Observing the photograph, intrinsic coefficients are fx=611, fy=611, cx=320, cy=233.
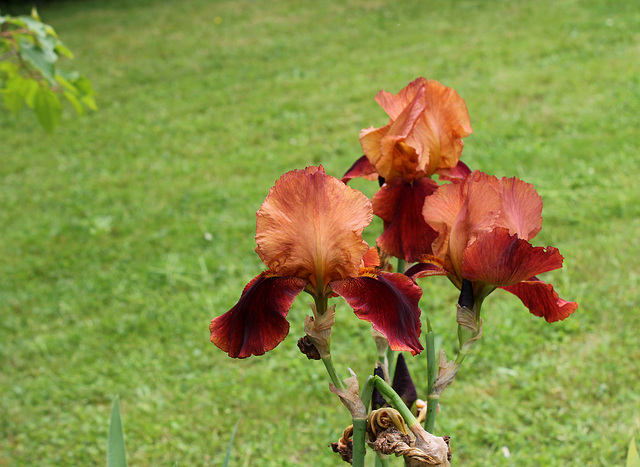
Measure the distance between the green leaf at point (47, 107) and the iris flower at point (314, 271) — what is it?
1136 millimetres

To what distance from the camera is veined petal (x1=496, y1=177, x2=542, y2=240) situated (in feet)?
2.56

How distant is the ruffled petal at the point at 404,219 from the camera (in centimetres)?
92

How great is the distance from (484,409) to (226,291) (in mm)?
1498

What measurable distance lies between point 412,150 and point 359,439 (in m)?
0.47

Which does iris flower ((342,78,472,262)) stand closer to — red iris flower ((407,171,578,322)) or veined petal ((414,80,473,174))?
veined petal ((414,80,473,174))

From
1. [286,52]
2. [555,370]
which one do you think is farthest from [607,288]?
[286,52]

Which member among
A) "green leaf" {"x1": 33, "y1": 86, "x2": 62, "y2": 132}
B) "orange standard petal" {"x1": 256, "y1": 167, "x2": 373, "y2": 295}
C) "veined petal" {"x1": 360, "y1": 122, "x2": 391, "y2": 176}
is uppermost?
"orange standard petal" {"x1": 256, "y1": 167, "x2": 373, "y2": 295}

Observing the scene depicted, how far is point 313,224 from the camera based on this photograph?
→ 2.51 feet

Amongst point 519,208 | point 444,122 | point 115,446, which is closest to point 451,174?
point 444,122

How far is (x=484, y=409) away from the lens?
7.88 ft

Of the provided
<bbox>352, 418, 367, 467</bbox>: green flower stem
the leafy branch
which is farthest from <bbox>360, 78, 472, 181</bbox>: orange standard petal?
the leafy branch

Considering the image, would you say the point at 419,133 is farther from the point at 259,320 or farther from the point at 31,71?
the point at 31,71

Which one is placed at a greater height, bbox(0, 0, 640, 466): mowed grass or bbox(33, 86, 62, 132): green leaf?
bbox(33, 86, 62, 132): green leaf

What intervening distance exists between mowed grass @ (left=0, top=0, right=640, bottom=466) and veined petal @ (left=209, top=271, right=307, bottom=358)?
1.61 meters
